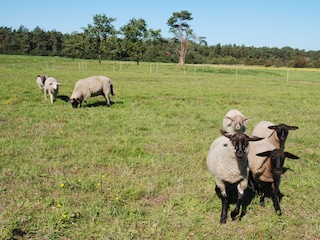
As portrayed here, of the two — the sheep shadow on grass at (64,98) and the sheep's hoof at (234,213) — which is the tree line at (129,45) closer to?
the sheep shadow on grass at (64,98)

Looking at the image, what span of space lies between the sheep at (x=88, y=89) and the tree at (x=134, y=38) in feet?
180

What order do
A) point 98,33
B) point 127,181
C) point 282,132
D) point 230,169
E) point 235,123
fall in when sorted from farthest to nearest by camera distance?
point 98,33 < point 235,123 < point 282,132 < point 127,181 < point 230,169

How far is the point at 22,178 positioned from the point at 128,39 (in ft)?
232

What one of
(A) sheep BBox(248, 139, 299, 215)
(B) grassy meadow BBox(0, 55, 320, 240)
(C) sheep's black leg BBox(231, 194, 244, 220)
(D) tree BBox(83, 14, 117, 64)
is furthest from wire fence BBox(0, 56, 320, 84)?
(C) sheep's black leg BBox(231, 194, 244, 220)

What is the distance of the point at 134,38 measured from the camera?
73.4 meters

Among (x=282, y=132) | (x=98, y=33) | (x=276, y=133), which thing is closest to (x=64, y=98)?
(x=276, y=133)

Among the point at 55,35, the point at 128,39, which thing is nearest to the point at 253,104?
the point at 128,39

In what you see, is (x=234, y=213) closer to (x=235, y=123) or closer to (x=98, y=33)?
(x=235, y=123)

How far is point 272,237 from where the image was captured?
421 centimetres

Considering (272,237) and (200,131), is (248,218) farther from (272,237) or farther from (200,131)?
(200,131)

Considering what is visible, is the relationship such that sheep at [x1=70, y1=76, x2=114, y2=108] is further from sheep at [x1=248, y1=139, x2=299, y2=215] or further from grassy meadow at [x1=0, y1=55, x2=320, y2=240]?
sheep at [x1=248, y1=139, x2=299, y2=215]

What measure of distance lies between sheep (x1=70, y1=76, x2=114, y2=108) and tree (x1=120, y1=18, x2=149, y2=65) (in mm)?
54834

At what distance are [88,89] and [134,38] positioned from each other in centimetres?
6278

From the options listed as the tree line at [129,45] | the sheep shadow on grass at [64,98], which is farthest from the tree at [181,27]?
the sheep shadow on grass at [64,98]
